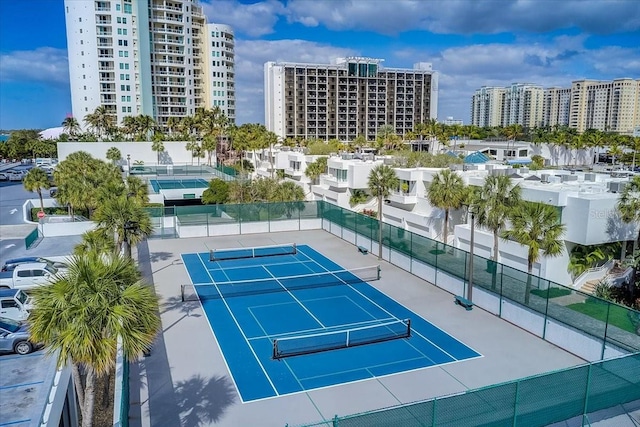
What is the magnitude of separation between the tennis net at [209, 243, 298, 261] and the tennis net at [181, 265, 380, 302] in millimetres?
4727

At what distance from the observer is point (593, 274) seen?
90.4ft

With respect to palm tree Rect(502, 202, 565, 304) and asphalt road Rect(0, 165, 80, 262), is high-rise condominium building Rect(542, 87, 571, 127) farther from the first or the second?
palm tree Rect(502, 202, 565, 304)

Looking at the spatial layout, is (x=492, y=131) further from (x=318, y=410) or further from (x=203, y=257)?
(x=318, y=410)

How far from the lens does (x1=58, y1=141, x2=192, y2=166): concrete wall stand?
73.0 m

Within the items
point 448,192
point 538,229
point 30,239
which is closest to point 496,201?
point 538,229

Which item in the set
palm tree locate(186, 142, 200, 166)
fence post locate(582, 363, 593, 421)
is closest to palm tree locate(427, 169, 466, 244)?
fence post locate(582, 363, 593, 421)

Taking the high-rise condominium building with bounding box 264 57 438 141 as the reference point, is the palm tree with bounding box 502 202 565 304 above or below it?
below

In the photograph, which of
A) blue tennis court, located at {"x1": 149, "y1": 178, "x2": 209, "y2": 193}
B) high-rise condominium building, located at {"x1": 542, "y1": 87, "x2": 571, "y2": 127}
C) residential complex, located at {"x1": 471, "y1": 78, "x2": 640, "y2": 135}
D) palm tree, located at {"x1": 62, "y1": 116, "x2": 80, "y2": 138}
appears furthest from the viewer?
high-rise condominium building, located at {"x1": 542, "y1": 87, "x2": 571, "y2": 127}

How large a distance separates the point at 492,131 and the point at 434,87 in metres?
24.5

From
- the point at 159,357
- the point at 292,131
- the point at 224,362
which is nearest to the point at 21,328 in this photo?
the point at 159,357

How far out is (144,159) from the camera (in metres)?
78.4

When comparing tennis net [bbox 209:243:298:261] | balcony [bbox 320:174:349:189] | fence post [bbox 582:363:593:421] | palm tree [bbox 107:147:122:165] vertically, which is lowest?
tennis net [bbox 209:243:298:261]

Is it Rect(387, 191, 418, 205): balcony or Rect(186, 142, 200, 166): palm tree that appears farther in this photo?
Rect(186, 142, 200, 166): palm tree

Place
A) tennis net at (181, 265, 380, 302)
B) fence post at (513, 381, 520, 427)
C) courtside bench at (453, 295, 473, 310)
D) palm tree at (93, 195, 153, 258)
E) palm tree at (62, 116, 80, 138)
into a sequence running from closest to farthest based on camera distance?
fence post at (513, 381, 520, 427)
palm tree at (93, 195, 153, 258)
courtside bench at (453, 295, 473, 310)
tennis net at (181, 265, 380, 302)
palm tree at (62, 116, 80, 138)
